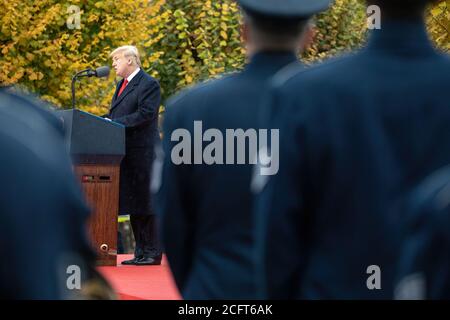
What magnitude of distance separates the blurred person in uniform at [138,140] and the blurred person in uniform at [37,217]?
9.80 metres

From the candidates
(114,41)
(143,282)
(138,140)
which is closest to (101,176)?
(138,140)

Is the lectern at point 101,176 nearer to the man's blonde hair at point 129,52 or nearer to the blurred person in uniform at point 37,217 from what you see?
the man's blonde hair at point 129,52

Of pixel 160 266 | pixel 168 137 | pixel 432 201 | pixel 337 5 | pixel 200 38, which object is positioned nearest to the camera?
pixel 432 201

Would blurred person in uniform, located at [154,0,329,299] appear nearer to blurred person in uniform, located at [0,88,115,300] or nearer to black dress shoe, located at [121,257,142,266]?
blurred person in uniform, located at [0,88,115,300]

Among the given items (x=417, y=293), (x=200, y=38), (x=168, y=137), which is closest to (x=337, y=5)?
(x=200, y=38)

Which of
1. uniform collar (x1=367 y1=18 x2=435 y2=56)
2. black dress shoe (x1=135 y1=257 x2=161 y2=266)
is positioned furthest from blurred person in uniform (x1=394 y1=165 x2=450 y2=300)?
black dress shoe (x1=135 y1=257 x2=161 y2=266)

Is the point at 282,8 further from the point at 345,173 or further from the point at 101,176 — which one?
the point at 101,176

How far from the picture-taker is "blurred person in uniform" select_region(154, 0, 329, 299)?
355 centimetres

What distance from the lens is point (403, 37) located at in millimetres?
2938

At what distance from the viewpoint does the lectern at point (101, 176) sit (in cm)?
1148
